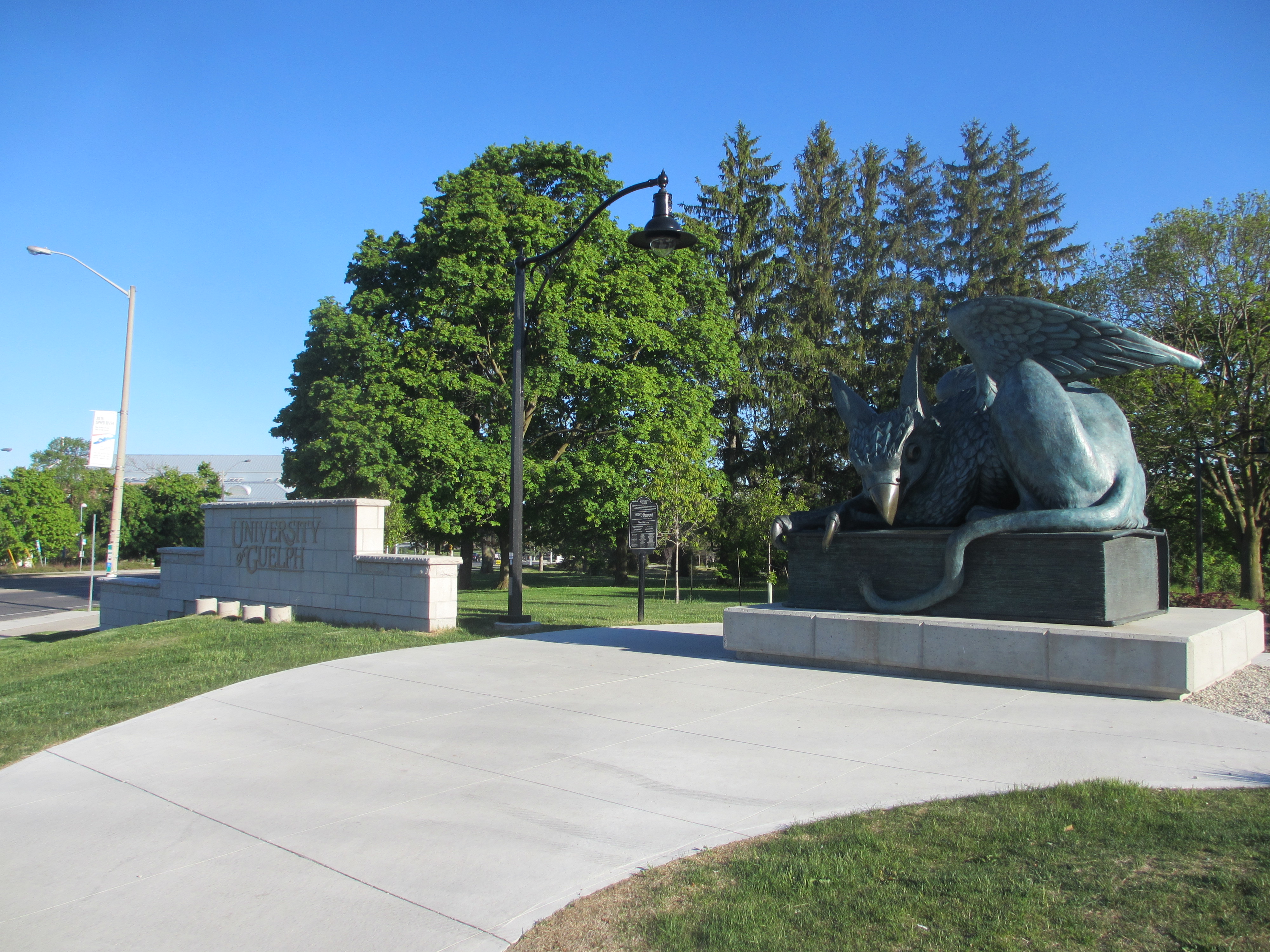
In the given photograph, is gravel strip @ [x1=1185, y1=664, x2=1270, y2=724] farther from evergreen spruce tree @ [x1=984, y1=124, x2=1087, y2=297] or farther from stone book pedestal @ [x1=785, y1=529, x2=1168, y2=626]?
evergreen spruce tree @ [x1=984, y1=124, x2=1087, y2=297]

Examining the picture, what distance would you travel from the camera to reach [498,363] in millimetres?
28328

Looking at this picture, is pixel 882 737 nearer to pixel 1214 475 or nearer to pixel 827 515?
pixel 827 515

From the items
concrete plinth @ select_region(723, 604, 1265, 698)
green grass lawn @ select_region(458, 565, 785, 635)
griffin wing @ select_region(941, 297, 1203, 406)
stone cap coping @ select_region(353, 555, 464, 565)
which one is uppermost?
griffin wing @ select_region(941, 297, 1203, 406)

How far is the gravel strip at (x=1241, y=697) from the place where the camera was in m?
7.36

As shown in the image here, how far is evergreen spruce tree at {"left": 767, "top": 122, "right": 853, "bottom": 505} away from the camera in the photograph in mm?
34938

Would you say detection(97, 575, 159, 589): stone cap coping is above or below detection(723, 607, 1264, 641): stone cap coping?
below

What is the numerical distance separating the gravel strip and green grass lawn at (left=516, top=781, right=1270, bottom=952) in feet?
10.00

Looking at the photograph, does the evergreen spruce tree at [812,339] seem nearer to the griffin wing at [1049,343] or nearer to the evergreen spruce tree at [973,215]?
the evergreen spruce tree at [973,215]

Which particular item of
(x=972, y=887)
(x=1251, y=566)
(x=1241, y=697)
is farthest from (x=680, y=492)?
(x=972, y=887)

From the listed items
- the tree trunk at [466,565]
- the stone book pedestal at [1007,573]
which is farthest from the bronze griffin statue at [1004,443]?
the tree trunk at [466,565]

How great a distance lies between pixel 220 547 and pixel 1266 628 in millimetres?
19271

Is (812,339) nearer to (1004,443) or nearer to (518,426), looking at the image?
(518,426)

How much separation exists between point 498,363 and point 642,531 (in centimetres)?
1357

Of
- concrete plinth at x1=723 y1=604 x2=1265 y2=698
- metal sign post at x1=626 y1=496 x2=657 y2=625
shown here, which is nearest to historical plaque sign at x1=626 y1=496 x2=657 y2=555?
metal sign post at x1=626 y1=496 x2=657 y2=625
